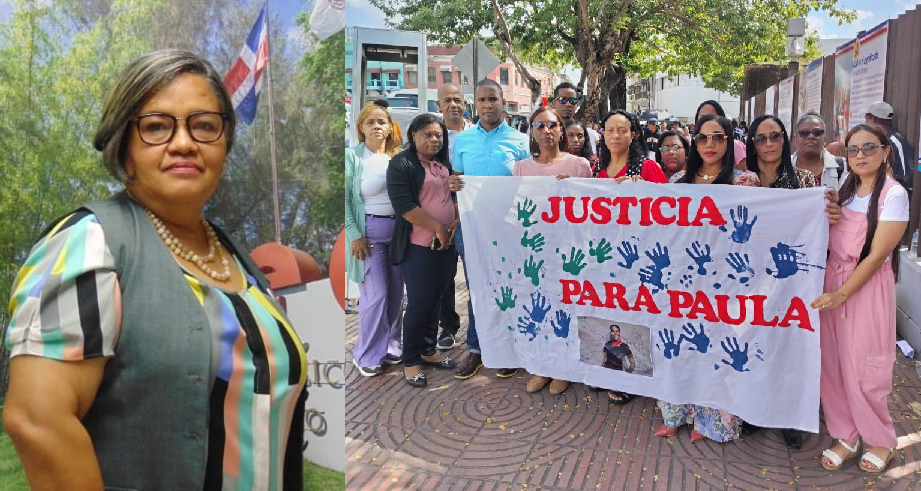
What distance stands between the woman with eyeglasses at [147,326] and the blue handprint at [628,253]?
9.41ft

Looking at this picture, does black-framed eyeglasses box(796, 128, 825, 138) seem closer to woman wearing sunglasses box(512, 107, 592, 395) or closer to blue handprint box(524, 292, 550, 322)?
woman wearing sunglasses box(512, 107, 592, 395)

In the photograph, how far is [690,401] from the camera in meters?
3.77

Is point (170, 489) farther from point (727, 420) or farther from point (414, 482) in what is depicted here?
point (727, 420)

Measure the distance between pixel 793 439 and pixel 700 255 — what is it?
112 cm

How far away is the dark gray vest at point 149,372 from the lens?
1.07 metres

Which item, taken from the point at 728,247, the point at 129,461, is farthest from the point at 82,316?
the point at 728,247

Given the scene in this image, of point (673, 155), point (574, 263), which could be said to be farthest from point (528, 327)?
point (673, 155)

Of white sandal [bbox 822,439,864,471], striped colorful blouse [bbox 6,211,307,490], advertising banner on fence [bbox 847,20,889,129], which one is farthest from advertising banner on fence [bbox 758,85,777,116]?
striped colorful blouse [bbox 6,211,307,490]

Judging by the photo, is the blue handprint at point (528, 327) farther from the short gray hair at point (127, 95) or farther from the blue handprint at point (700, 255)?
the short gray hair at point (127, 95)

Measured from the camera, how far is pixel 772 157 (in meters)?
3.74

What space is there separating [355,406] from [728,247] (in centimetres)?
250

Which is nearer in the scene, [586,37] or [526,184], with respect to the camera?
[526,184]

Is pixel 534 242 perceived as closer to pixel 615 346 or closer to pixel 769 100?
pixel 615 346

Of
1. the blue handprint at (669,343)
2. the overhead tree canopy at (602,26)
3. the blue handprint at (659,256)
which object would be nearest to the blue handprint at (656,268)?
the blue handprint at (659,256)
